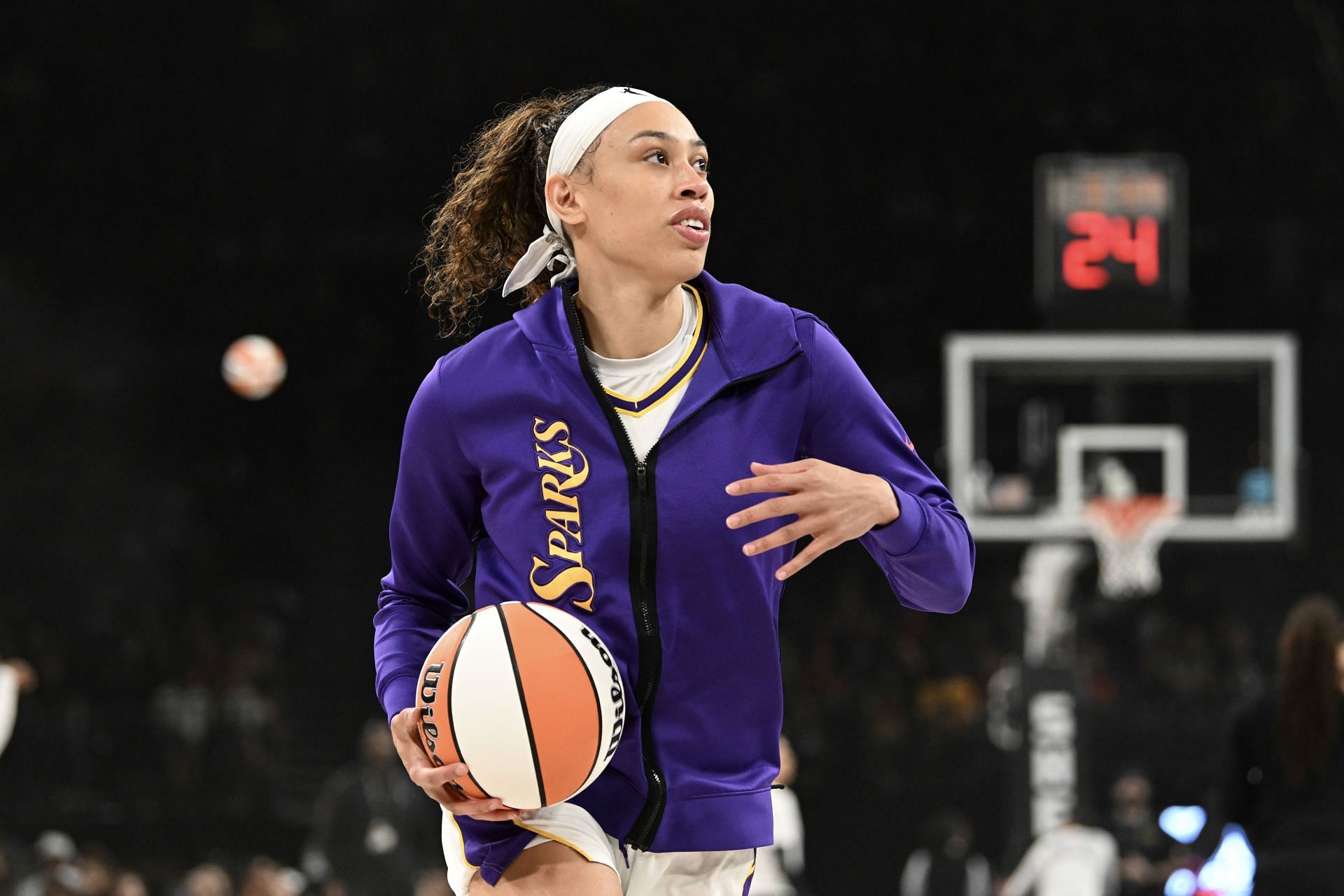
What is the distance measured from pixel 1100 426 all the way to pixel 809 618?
7.81ft

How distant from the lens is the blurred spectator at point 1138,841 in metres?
9.84

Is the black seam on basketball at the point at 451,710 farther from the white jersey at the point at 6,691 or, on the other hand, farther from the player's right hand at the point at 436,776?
the white jersey at the point at 6,691

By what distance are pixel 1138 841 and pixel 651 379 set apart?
8752mm

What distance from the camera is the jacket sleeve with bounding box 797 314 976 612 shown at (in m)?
2.23

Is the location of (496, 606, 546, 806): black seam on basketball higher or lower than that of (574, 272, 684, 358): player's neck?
lower

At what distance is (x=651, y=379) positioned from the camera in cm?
239

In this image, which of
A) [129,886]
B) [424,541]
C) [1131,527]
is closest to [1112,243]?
[1131,527]

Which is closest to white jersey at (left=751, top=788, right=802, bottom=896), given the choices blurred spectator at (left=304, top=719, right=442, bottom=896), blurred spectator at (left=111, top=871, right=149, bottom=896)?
blurred spectator at (left=304, top=719, right=442, bottom=896)

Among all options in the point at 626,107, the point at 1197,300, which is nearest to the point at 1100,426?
the point at 1197,300

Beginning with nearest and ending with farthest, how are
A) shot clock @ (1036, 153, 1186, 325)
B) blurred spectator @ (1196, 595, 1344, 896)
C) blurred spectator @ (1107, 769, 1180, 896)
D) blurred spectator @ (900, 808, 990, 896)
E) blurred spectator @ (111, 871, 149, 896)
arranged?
blurred spectator @ (1196, 595, 1344, 896)
blurred spectator @ (111, 871, 149, 896)
blurred spectator @ (1107, 769, 1180, 896)
shot clock @ (1036, 153, 1186, 325)
blurred spectator @ (900, 808, 990, 896)

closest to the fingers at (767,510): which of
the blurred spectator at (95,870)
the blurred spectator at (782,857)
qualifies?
the blurred spectator at (782,857)

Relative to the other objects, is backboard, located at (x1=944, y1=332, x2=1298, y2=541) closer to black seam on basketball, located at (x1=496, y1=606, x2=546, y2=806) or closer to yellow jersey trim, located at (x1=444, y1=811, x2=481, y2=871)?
yellow jersey trim, located at (x1=444, y1=811, x2=481, y2=871)

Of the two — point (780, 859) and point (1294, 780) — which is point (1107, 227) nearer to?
point (780, 859)

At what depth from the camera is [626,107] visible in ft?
8.01
